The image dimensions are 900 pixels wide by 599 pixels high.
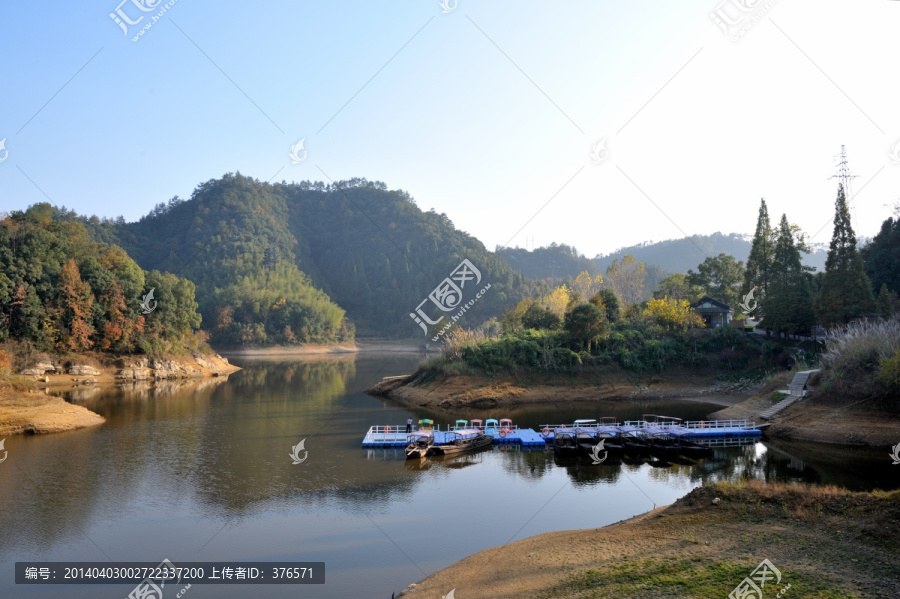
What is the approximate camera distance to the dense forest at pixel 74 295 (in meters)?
46.1

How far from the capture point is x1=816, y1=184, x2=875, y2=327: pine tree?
123 ft

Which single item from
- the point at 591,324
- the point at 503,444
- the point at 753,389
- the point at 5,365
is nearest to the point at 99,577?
the point at 503,444

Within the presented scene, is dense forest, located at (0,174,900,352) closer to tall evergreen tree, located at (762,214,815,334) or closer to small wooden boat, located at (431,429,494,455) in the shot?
tall evergreen tree, located at (762,214,815,334)

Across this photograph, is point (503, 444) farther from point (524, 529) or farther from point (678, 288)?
point (678, 288)

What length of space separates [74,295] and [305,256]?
84.6m

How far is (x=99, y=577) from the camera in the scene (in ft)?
43.7

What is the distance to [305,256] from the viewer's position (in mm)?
133500

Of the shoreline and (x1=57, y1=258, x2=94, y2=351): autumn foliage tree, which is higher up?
(x1=57, y1=258, x2=94, y2=351): autumn foliage tree
